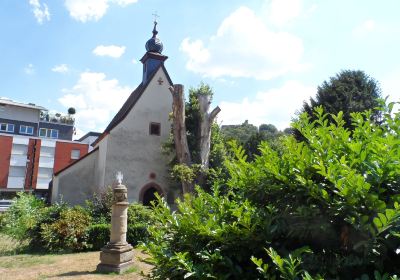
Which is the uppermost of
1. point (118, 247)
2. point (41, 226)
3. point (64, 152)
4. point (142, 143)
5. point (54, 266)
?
point (64, 152)

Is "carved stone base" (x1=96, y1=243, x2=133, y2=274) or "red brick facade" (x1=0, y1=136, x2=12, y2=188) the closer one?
"carved stone base" (x1=96, y1=243, x2=133, y2=274)

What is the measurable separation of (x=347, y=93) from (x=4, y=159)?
4582 cm

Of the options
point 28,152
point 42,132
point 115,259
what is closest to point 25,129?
point 42,132

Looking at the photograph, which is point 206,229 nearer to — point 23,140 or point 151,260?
point 151,260

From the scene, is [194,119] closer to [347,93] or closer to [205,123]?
[205,123]

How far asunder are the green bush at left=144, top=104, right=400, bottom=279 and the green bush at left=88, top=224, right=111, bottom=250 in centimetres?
1167

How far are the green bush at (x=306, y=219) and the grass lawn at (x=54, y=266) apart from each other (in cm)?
558

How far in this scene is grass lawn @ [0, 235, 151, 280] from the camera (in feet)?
28.7

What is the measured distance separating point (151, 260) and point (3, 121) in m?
63.4

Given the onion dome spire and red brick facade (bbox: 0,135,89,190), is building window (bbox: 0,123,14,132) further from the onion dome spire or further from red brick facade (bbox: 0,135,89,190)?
the onion dome spire

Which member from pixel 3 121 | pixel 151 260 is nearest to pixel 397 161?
pixel 151 260

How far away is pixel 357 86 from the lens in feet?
76.3

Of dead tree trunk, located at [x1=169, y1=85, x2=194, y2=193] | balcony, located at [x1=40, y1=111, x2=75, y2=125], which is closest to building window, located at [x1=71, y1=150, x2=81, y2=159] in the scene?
balcony, located at [x1=40, y1=111, x2=75, y2=125]

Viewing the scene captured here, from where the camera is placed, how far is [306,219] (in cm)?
230
